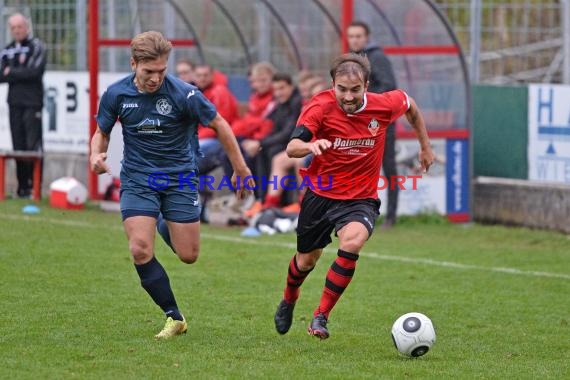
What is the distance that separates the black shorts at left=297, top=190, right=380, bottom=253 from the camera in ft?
24.6

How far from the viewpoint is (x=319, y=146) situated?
6898mm

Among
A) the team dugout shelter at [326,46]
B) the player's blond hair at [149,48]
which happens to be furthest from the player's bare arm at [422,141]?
the team dugout shelter at [326,46]

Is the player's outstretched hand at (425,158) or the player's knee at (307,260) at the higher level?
the player's outstretched hand at (425,158)

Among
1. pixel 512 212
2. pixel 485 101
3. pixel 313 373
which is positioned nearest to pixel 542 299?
pixel 313 373

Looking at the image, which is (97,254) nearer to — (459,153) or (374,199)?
(374,199)

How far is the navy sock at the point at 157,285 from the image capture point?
734 centimetres

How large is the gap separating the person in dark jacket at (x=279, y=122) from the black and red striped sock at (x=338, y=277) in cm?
653

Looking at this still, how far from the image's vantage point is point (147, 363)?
6.59 m

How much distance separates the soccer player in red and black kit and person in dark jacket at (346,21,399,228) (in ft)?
15.7

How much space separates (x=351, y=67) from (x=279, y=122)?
7.12 meters

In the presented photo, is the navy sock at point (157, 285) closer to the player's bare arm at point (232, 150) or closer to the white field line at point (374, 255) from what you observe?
the player's bare arm at point (232, 150)

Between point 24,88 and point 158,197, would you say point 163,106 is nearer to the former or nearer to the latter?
point 158,197

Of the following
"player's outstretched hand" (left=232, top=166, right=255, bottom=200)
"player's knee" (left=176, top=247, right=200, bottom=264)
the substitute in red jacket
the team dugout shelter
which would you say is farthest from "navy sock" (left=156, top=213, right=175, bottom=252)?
the substitute in red jacket

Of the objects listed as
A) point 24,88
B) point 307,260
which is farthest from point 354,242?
point 24,88
